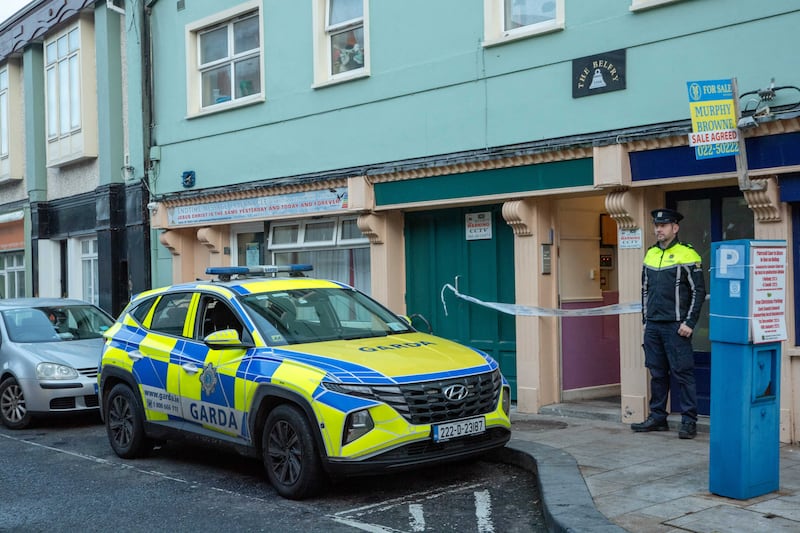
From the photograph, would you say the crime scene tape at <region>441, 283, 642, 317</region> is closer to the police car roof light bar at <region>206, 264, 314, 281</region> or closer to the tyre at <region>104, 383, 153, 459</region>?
the police car roof light bar at <region>206, 264, 314, 281</region>

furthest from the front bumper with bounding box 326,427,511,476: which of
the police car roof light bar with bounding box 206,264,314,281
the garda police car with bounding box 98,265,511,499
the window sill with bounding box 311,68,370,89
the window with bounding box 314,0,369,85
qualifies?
the window with bounding box 314,0,369,85

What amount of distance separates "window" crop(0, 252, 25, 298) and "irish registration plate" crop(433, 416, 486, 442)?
58.2ft

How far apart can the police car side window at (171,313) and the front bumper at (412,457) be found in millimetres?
2545

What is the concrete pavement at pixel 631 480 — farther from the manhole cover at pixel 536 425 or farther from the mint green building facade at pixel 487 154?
the mint green building facade at pixel 487 154


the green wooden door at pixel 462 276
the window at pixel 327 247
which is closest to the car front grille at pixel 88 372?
the window at pixel 327 247

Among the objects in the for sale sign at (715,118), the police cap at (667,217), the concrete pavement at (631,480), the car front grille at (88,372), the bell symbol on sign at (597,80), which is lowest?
the concrete pavement at (631,480)

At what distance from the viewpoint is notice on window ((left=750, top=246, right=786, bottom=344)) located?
6.18m

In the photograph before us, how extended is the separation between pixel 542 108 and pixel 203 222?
7035 mm

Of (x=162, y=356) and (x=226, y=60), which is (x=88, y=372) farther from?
(x=226, y=60)

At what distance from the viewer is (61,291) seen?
20578 mm

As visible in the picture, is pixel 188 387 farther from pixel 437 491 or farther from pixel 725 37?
pixel 725 37

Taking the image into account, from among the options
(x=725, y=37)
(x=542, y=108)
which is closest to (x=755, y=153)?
(x=725, y=37)

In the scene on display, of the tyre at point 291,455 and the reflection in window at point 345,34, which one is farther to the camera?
the reflection in window at point 345,34

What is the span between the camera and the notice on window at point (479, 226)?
11188 mm
